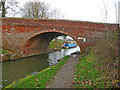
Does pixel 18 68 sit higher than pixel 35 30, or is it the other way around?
pixel 35 30

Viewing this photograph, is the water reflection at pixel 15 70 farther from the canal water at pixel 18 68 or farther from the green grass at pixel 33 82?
the green grass at pixel 33 82

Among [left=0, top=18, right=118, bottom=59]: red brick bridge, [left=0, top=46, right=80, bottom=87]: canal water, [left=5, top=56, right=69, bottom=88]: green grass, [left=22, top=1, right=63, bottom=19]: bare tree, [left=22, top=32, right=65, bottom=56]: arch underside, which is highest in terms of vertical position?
[left=22, top=1, right=63, bottom=19]: bare tree

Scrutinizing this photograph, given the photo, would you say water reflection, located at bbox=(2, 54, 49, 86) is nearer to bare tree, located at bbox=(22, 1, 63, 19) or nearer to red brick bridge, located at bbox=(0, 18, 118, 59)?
red brick bridge, located at bbox=(0, 18, 118, 59)

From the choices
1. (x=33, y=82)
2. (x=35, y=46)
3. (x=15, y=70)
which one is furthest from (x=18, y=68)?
(x=35, y=46)

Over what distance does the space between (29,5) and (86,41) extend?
15.4 metres

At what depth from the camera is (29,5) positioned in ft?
69.9

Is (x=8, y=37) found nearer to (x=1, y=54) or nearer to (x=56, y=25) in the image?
(x=1, y=54)

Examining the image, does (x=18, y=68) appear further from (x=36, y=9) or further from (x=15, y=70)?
(x=36, y=9)

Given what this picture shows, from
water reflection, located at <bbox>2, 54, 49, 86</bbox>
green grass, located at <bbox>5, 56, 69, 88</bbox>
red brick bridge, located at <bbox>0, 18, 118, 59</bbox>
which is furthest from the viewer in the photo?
red brick bridge, located at <bbox>0, 18, 118, 59</bbox>

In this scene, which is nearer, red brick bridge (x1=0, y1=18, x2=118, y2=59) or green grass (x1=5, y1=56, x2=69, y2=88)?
green grass (x1=5, y1=56, x2=69, y2=88)

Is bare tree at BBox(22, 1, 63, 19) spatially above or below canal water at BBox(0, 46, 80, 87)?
above

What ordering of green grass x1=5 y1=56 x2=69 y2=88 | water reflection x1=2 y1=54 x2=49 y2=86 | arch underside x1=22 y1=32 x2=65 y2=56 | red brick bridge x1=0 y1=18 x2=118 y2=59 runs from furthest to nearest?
arch underside x1=22 y1=32 x2=65 y2=56 < red brick bridge x1=0 y1=18 x2=118 y2=59 < water reflection x1=2 y1=54 x2=49 y2=86 < green grass x1=5 y1=56 x2=69 y2=88

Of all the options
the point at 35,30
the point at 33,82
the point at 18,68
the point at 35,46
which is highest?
the point at 35,30

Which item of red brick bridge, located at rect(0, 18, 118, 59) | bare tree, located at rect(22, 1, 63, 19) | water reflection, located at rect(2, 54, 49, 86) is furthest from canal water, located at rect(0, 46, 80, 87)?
bare tree, located at rect(22, 1, 63, 19)
